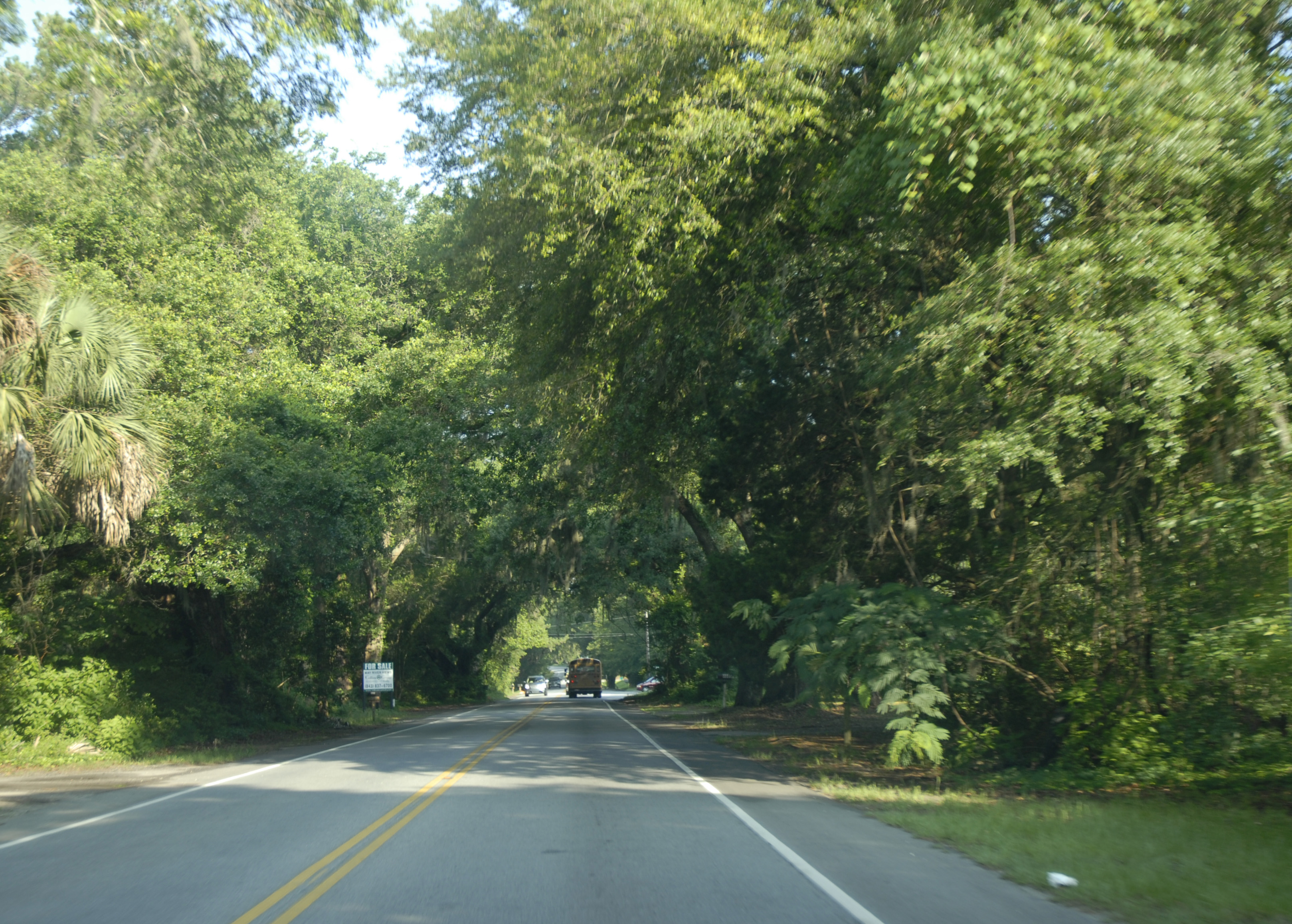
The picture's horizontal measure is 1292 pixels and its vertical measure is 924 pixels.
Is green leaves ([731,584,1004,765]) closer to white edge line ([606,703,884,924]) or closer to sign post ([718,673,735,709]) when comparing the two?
white edge line ([606,703,884,924])

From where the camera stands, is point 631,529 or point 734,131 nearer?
point 734,131

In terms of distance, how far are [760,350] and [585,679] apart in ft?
180

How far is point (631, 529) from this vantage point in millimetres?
33156

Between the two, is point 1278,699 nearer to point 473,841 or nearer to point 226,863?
point 473,841

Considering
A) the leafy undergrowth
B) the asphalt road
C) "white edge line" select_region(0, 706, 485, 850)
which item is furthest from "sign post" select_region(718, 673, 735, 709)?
the asphalt road

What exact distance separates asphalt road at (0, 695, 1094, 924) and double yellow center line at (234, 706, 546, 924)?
28mm

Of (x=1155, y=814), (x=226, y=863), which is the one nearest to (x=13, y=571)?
(x=226, y=863)

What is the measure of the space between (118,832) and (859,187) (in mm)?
10913

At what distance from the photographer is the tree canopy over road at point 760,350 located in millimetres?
10289

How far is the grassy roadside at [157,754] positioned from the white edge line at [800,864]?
10911 mm

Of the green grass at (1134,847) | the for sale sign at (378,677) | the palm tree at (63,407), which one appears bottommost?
the green grass at (1134,847)

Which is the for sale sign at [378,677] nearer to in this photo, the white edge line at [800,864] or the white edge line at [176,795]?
the white edge line at [176,795]

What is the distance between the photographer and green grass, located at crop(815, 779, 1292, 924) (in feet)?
22.6

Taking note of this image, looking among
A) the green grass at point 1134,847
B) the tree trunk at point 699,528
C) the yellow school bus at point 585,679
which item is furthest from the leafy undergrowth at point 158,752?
the yellow school bus at point 585,679
